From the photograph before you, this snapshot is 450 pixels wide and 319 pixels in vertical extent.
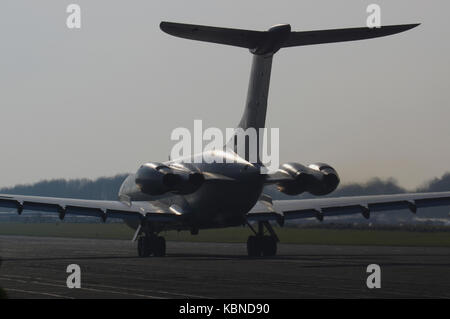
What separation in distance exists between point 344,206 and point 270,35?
34.4ft

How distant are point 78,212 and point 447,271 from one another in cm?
1766

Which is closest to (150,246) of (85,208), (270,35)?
(85,208)

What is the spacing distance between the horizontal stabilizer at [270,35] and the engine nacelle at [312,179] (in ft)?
15.5

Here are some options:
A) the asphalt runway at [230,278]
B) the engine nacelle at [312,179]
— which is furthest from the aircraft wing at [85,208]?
the engine nacelle at [312,179]

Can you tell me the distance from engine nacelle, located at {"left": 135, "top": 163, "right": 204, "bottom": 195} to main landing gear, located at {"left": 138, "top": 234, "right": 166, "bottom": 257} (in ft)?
18.4

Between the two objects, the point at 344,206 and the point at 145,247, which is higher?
the point at 344,206

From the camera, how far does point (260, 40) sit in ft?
105

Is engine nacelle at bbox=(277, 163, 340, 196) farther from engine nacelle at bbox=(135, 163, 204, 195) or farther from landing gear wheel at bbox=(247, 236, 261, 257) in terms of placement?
landing gear wheel at bbox=(247, 236, 261, 257)

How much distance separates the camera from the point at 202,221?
3750 cm

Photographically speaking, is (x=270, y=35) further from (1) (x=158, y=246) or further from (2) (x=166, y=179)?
(1) (x=158, y=246)

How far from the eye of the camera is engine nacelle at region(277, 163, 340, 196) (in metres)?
32.3

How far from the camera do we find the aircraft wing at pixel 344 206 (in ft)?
125
